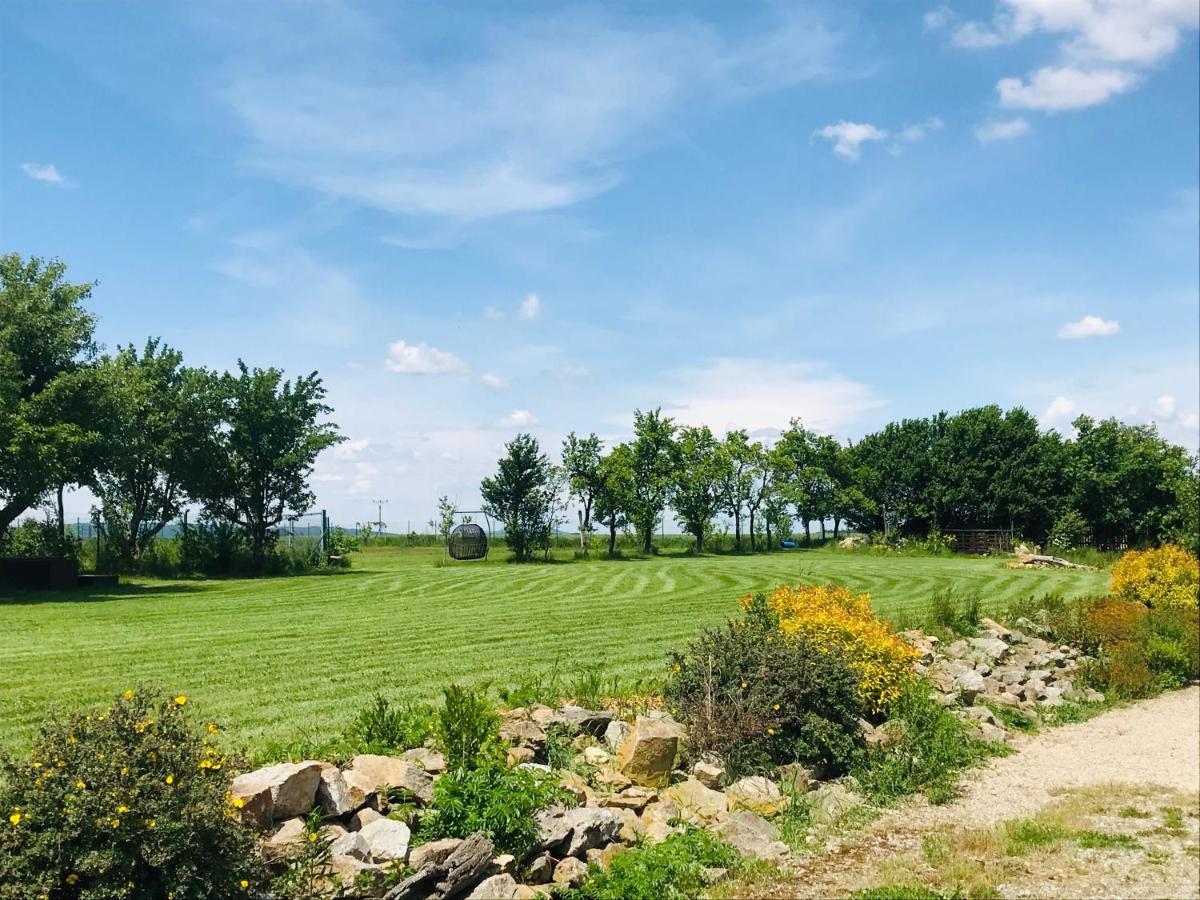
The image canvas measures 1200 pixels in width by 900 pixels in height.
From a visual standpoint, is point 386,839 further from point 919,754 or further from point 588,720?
point 919,754

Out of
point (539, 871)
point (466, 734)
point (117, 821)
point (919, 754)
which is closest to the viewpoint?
point (117, 821)

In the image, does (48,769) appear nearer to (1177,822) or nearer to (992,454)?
(1177,822)

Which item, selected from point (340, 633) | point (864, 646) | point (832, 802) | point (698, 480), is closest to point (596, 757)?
point (832, 802)

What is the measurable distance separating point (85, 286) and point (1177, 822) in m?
30.6

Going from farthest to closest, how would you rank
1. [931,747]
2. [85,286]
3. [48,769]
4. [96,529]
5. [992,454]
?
1. [992,454]
2. [96,529]
3. [85,286]
4. [931,747]
5. [48,769]

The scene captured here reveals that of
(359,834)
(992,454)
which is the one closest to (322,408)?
(359,834)

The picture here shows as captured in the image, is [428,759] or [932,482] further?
[932,482]

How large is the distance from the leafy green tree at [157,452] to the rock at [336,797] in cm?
2927

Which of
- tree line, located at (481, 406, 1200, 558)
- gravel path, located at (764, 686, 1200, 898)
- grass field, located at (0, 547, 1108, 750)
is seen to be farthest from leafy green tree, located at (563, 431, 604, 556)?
gravel path, located at (764, 686, 1200, 898)

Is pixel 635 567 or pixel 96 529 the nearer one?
pixel 96 529

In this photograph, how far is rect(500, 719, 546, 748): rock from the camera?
761cm

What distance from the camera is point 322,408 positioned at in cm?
3684

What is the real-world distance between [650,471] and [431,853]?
152 ft

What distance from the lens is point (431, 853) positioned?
17.7 feet
